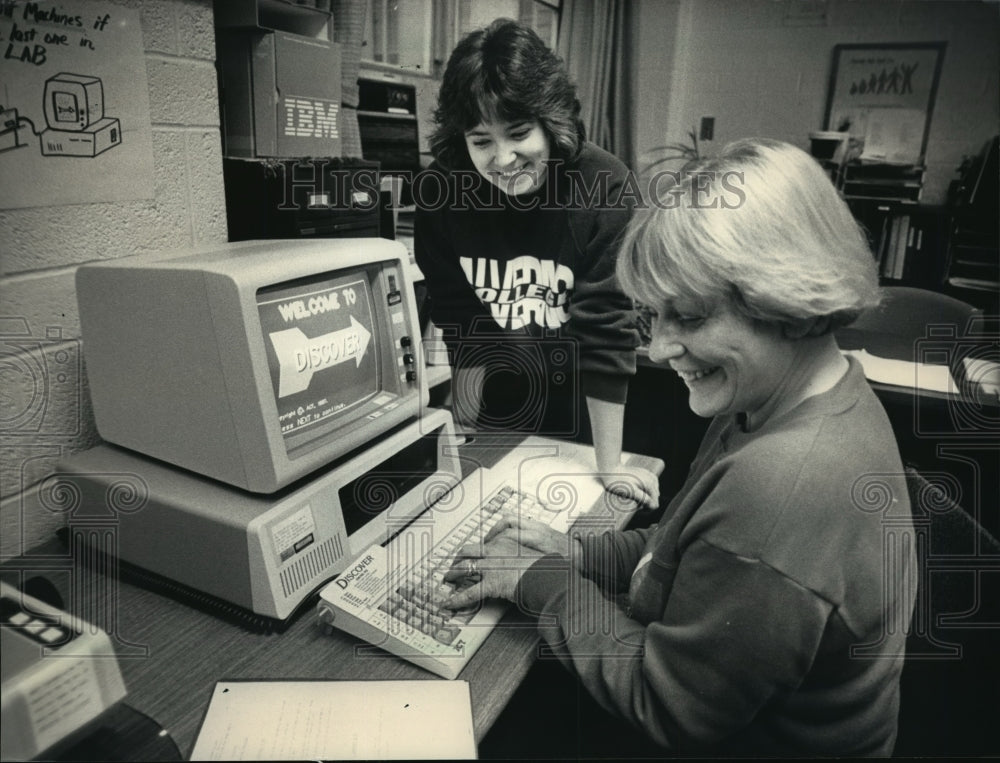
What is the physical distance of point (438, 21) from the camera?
1015mm

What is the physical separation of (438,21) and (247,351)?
1.84 ft

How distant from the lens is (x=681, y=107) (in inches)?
38.2

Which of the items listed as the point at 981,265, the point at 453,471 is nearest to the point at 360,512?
the point at 453,471

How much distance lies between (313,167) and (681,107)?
2.21 ft

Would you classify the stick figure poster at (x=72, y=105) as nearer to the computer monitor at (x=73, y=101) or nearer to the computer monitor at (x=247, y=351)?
the computer monitor at (x=73, y=101)

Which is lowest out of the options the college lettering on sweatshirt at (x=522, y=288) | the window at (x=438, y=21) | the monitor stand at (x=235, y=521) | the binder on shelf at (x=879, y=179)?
the monitor stand at (x=235, y=521)

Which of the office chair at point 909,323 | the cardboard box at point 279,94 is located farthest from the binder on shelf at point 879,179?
the cardboard box at point 279,94

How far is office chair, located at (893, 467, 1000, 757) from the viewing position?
0.89 metres

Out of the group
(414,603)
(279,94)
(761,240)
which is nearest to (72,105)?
(279,94)

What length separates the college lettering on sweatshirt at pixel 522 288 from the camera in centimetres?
119

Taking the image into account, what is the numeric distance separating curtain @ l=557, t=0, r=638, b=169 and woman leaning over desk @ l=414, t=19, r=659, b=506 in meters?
0.02

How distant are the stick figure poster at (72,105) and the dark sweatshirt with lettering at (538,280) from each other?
48 cm

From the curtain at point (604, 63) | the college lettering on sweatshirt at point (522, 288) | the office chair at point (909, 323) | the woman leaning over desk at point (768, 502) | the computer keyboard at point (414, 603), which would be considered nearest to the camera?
the woman leaning over desk at point (768, 502)

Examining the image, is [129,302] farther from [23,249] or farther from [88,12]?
[88,12]
